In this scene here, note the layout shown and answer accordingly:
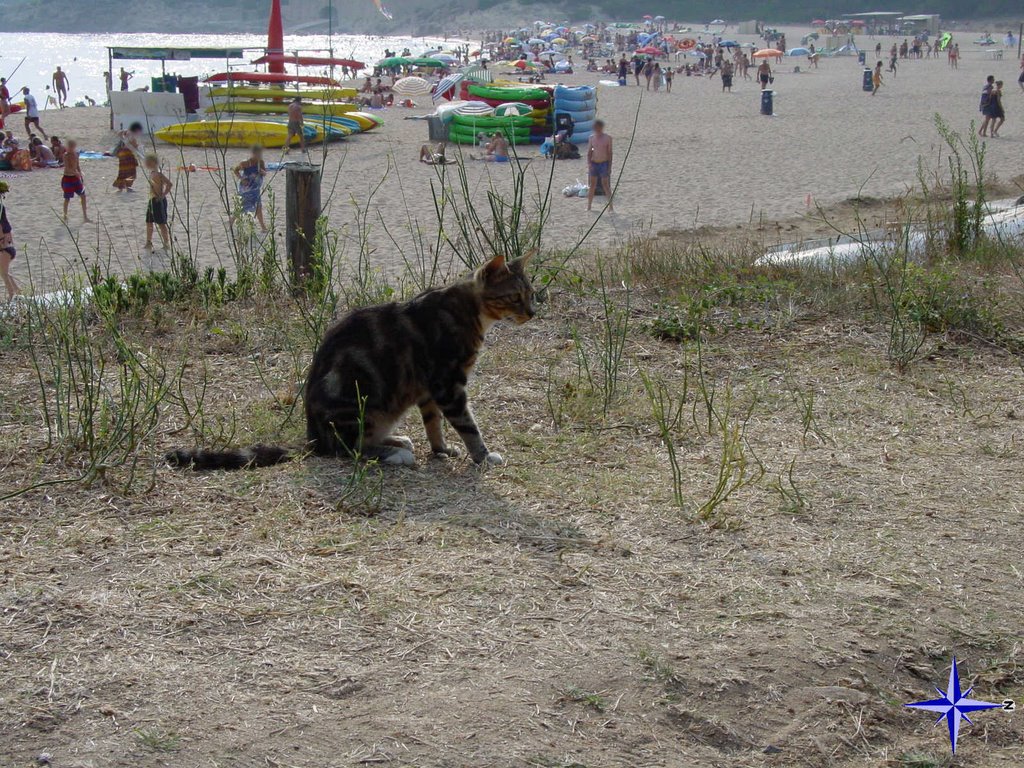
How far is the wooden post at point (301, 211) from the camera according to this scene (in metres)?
8.28

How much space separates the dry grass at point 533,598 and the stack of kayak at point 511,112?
2453 cm

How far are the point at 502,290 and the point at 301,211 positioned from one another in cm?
332

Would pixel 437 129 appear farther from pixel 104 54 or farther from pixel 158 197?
pixel 104 54

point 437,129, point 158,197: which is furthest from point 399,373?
point 437,129

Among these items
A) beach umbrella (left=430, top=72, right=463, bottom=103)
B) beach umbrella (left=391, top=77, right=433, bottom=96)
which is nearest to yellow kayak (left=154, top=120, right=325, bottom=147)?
beach umbrella (left=430, top=72, right=463, bottom=103)

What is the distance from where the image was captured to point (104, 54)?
121 metres

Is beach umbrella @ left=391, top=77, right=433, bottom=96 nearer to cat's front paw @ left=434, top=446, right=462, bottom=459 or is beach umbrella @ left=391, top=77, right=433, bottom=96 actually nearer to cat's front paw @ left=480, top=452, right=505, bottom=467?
cat's front paw @ left=434, top=446, right=462, bottom=459

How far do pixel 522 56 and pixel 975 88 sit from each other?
115ft

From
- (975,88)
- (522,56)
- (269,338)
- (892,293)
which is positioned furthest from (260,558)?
(522,56)

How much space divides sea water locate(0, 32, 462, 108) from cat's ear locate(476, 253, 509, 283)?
127 feet

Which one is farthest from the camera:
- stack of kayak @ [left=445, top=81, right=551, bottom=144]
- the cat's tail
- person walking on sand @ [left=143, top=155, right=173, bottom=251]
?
stack of kayak @ [left=445, top=81, right=551, bottom=144]

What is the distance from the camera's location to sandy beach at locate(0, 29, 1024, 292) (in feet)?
47.6

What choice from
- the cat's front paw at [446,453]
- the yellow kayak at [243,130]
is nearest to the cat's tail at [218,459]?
the cat's front paw at [446,453]

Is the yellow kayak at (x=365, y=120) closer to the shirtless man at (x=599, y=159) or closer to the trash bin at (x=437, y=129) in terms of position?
the trash bin at (x=437, y=129)
